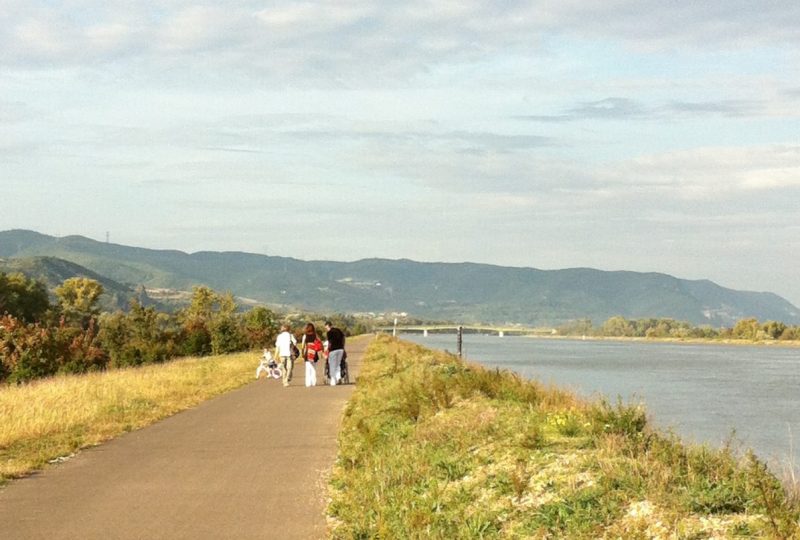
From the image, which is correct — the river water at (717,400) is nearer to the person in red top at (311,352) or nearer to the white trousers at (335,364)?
the white trousers at (335,364)

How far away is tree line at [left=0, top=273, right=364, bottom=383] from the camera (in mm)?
32875

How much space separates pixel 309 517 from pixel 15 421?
347 inches

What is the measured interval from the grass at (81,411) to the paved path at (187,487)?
1.46ft

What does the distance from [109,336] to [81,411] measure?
113ft

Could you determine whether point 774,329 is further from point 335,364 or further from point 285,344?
point 285,344

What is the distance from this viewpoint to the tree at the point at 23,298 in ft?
276

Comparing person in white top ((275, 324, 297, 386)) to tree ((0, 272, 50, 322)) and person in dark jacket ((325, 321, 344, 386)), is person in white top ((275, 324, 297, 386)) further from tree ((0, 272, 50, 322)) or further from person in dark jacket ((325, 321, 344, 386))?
tree ((0, 272, 50, 322))

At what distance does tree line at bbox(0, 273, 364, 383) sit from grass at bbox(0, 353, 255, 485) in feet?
19.2

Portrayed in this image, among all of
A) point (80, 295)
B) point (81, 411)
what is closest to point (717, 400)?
point (81, 411)

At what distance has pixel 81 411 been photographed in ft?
60.5

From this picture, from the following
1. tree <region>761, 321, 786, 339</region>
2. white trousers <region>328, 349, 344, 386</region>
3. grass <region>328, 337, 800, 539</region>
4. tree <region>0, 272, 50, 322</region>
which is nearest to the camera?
grass <region>328, 337, 800, 539</region>

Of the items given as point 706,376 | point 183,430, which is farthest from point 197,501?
point 706,376

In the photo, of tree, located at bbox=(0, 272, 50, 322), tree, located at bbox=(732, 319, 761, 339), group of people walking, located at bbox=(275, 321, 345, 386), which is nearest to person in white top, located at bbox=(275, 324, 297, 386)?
group of people walking, located at bbox=(275, 321, 345, 386)

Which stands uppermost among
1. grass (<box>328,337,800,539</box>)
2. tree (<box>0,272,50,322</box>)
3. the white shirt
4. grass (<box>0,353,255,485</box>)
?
tree (<box>0,272,50,322</box>)
